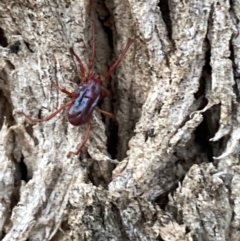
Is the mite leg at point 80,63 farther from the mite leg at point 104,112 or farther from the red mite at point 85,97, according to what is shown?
the mite leg at point 104,112

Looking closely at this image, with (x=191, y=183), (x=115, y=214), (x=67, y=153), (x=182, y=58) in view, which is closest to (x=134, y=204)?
(x=115, y=214)

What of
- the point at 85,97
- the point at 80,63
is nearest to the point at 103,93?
the point at 85,97

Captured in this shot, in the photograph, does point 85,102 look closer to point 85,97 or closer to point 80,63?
point 85,97

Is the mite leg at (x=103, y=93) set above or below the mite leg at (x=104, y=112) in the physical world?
above

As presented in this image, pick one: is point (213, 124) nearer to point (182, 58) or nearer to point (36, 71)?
point (182, 58)

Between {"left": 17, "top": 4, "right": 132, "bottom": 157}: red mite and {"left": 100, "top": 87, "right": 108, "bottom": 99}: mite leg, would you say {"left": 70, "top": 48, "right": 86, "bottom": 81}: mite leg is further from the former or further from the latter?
{"left": 100, "top": 87, "right": 108, "bottom": 99}: mite leg

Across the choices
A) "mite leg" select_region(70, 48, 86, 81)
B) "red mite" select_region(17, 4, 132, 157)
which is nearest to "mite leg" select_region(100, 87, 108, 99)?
"red mite" select_region(17, 4, 132, 157)

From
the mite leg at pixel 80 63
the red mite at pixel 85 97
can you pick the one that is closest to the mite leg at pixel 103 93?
the red mite at pixel 85 97
